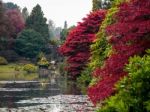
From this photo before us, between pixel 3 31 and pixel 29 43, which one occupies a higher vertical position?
pixel 3 31

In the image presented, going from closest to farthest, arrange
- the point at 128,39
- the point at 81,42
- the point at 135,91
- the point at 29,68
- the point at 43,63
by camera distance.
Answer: the point at 135,91, the point at 128,39, the point at 81,42, the point at 29,68, the point at 43,63

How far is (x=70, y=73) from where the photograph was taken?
68750 mm

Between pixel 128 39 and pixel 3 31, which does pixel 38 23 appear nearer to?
pixel 3 31

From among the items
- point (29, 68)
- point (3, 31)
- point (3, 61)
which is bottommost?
point (29, 68)

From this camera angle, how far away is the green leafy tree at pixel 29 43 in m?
111

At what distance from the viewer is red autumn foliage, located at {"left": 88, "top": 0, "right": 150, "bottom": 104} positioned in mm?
16859

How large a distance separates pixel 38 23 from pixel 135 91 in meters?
108

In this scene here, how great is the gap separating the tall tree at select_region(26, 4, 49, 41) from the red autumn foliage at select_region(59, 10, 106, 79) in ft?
171

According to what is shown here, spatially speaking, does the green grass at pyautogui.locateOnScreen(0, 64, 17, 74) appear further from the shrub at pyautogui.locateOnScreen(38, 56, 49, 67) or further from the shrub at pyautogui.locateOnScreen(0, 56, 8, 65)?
the shrub at pyautogui.locateOnScreen(38, 56, 49, 67)

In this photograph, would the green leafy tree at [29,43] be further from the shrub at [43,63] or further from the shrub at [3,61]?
the shrub at [43,63]

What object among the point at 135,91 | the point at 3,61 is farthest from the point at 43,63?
the point at 135,91

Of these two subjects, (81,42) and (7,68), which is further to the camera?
(7,68)

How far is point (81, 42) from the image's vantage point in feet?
213

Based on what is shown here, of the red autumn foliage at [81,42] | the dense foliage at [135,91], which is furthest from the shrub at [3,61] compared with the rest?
the dense foliage at [135,91]
